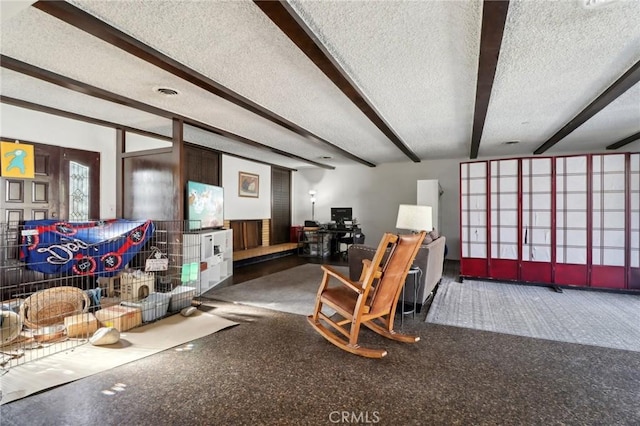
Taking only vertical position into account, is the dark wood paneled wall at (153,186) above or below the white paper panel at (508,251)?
above

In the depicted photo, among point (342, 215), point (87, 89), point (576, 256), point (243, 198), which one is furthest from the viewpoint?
point (342, 215)

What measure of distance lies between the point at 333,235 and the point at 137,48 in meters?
6.38

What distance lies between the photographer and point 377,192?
828 centimetres

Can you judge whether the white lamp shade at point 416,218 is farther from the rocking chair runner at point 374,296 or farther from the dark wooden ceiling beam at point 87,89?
the dark wooden ceiling beam at point 87,89

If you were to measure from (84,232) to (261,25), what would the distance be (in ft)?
9.04

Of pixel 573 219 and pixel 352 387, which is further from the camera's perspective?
pixel 573 219

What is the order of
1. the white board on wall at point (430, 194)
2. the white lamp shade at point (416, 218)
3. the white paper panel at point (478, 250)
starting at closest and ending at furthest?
the white lamp shade at point (416, 218) → the white paper panel at point (478, 250) → the white board on wall at point (430, 194)

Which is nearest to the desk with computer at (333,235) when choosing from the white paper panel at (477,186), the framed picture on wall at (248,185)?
the framed picture on wall at (248,185)

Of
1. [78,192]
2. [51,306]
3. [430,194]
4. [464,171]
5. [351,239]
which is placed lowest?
[51,306]

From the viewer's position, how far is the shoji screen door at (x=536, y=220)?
471 cm

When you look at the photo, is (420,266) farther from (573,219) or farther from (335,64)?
(573,219)

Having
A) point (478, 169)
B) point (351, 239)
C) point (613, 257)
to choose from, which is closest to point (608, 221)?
point (613, 257)

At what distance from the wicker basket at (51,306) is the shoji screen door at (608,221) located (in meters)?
6.45

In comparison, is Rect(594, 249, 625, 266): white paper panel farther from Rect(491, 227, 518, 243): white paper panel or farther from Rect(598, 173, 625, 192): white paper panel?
Rect(491, 227, 518, 243): white paper panel
